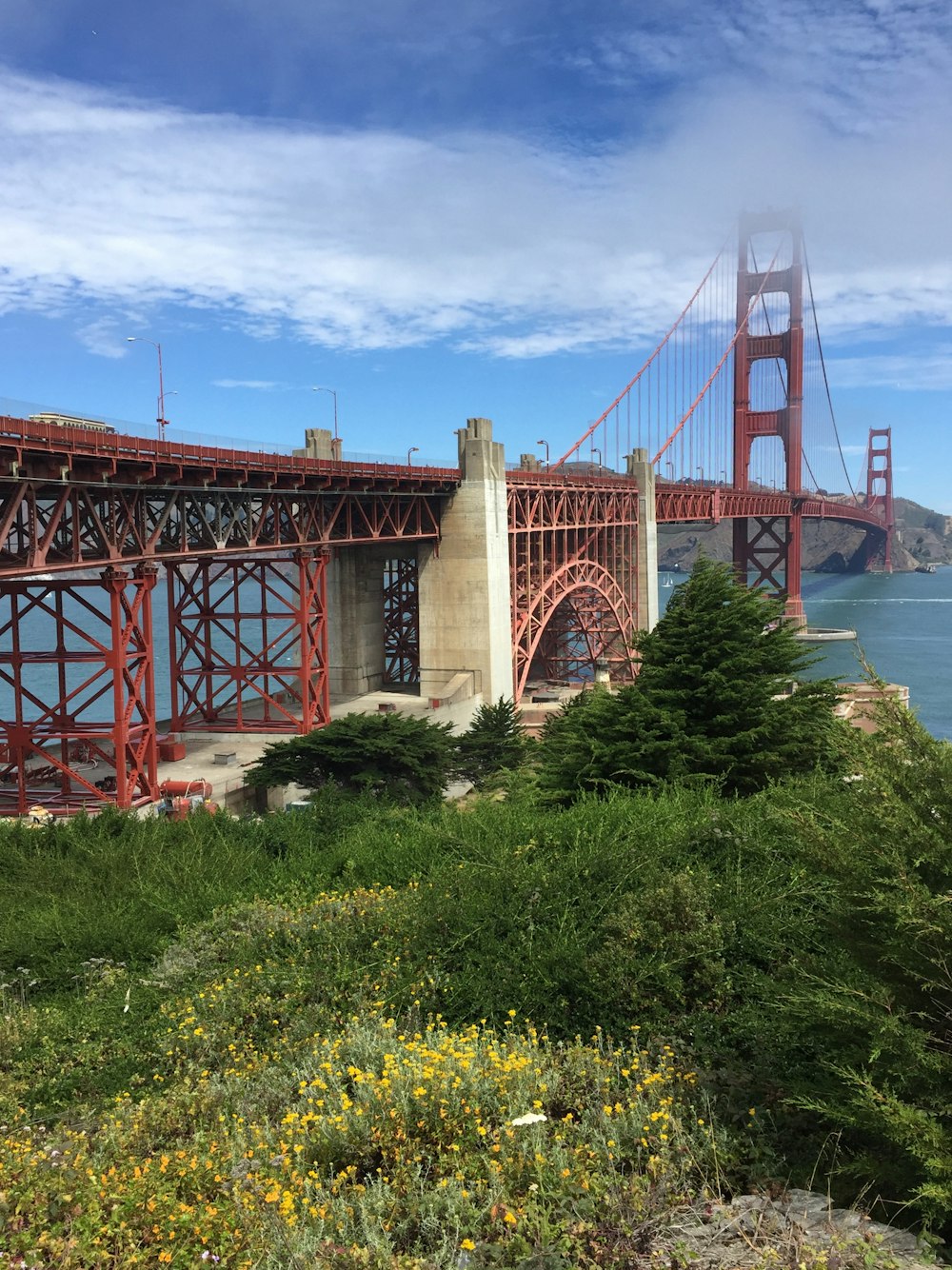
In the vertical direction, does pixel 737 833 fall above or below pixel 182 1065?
above

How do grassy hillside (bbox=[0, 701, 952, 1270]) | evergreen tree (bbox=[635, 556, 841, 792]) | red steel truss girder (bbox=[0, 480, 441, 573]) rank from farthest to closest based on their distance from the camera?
red steel truss girder (bbox=[0, 480, 441, 573]), evergreen tree (bbox=[635, 556, 841, 792]), grassy hillside (bbox=[0, 701, 952, 1270])

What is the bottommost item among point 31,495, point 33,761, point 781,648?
point 33,761

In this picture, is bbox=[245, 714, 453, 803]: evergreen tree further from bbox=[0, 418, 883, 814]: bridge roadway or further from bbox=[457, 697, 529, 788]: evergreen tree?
bbox=[0, 418, 883, 814]: bridge roadway

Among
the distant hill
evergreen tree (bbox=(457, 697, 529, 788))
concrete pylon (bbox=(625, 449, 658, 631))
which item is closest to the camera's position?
evergreen tree (bbox=(457, 697, 529, 788))

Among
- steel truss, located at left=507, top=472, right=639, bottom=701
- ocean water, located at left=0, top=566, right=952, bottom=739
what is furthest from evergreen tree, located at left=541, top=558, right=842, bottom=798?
steel truss, located at left=507, top=472, right=639, bottom=701

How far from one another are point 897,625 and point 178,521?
78565mm

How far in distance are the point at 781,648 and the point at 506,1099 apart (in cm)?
1109

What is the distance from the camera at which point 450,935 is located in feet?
26.0

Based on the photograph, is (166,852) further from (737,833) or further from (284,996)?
(737,833)

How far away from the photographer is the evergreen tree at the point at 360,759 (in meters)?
23.5

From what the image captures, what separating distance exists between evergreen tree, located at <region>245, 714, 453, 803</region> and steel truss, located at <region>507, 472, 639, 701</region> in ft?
43.6

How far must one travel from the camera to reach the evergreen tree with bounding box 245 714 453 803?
76.9 feet

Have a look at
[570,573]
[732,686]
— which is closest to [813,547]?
[570,573]

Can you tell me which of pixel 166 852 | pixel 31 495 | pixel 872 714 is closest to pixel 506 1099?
pixel 872 714
